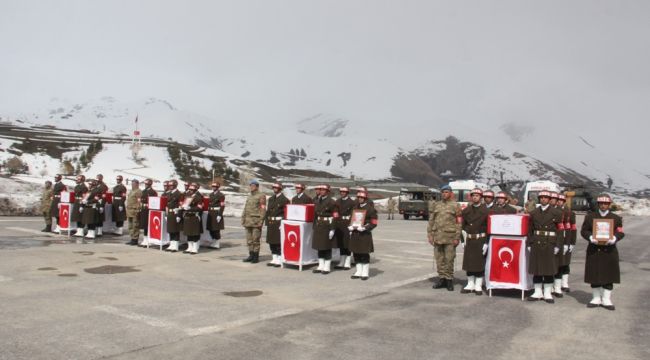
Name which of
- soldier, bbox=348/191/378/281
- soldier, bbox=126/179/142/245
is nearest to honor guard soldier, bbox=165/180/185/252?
soldier, bbox=126/179/142/245

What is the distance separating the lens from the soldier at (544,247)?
9180mm

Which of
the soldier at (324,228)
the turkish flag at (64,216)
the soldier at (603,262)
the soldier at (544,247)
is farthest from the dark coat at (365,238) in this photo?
the turkish flag at (64,216)

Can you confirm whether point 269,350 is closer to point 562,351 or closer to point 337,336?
point 337,336

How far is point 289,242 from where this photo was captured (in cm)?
1244

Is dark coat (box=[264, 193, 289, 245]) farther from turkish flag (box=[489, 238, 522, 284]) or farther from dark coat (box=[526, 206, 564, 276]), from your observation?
dark coat (box=[526, 206, 564, 276])

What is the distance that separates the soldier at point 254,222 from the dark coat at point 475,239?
5117 mm

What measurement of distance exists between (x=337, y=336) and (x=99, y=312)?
3.27m

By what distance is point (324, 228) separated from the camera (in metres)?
12.0

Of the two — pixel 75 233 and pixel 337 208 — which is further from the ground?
pixel 337 208

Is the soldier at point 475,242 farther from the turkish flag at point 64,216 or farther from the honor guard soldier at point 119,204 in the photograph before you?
the turkish flag at point 64,216

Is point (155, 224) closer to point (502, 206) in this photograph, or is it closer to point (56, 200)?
point (56, 200)

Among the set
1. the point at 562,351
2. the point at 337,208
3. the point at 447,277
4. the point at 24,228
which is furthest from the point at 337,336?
the point at 24,228

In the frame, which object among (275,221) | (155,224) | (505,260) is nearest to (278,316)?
(505,260)

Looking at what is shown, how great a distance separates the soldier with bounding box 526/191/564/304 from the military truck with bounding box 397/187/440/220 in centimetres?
3096
